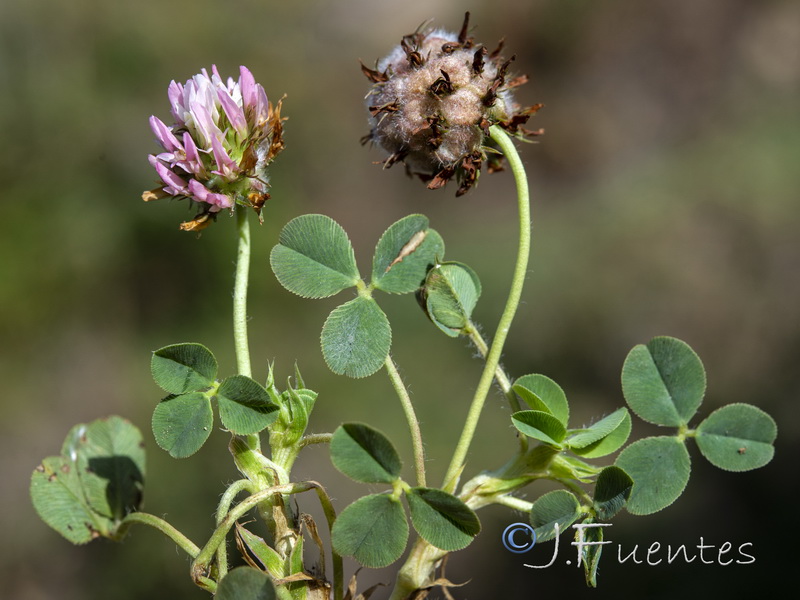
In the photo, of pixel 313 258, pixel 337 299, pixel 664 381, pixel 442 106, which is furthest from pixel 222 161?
pixel 337 299

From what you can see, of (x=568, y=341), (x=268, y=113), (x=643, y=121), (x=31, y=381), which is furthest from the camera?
(x=643, y=121)

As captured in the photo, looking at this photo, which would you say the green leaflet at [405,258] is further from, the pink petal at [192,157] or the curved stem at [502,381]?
the pink petal at [192,157]

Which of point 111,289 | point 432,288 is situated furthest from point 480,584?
point 432,288

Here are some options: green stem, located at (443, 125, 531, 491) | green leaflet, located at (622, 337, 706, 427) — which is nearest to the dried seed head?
green stem, located at (443, 125, 531, 491)

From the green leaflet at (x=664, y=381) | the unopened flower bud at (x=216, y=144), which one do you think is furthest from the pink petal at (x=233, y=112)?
the green leaflet at (x=664, y=381)

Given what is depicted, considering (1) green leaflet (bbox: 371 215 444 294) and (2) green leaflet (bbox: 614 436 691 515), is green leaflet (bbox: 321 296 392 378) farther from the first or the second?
(2) green leaflet (bbox: 614 436 691 515)

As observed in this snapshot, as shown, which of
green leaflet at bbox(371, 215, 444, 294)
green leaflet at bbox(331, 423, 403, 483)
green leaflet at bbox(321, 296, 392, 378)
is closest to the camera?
green leaflet at bbox(331, 423, 403, 483)

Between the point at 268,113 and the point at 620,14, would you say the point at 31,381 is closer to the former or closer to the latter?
the point at 268,113
